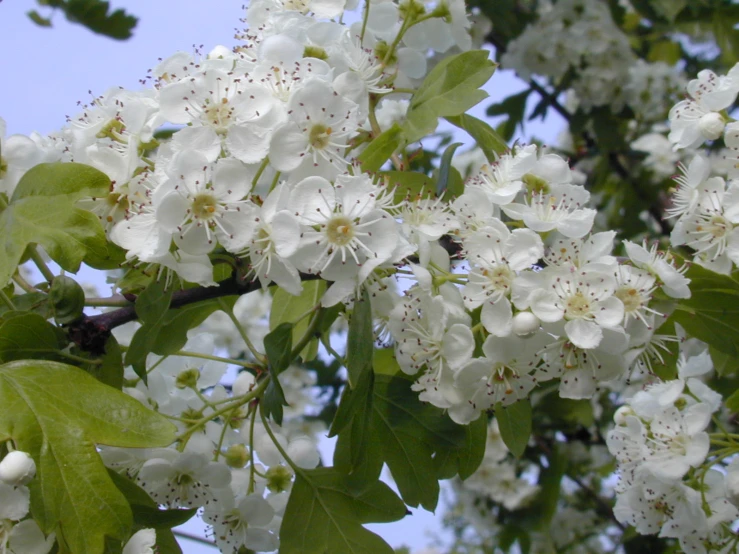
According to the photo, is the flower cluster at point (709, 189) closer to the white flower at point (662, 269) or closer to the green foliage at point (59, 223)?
the white flower at point (662, 269)

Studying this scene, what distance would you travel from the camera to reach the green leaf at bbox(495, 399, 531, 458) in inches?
64.0

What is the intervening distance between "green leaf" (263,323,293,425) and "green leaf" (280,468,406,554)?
25 centimetres

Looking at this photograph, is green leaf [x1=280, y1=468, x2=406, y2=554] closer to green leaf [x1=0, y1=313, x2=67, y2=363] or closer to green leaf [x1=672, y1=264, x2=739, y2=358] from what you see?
green leaf [x1=0, y1=313, x2=67, y2=363]

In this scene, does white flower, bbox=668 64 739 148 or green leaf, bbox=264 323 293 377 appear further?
white flower, bbox=668 64 739 148

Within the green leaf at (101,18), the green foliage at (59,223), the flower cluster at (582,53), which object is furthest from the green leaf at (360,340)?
the flower cluster at (582,53)

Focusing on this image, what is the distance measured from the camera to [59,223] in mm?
1447

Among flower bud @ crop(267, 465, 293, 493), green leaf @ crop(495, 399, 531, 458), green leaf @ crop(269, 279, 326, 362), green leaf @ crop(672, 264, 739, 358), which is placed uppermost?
green leaf @ crop(672, 264, 739, 358)

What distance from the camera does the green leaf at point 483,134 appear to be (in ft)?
5.58

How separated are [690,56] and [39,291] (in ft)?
11.8

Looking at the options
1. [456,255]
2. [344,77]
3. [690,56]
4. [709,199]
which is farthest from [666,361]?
[690,56]

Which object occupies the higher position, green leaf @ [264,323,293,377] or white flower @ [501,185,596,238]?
white flower @ [501,185,596,238]

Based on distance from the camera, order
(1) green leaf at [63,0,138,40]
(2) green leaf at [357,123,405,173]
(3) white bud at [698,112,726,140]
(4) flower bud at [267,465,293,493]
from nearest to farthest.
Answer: (2) green leaf at [357,123,405,173]
(3) white bud at [698,112,726,140]
(4) flower bud at [267,465,293,493]
(1) green leaf at [63,0,138,40]

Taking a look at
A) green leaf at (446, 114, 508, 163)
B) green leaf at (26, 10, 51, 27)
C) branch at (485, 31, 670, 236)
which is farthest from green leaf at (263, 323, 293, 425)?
branch at (485, 31, 670, 236)

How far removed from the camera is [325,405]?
3455 millimetres
